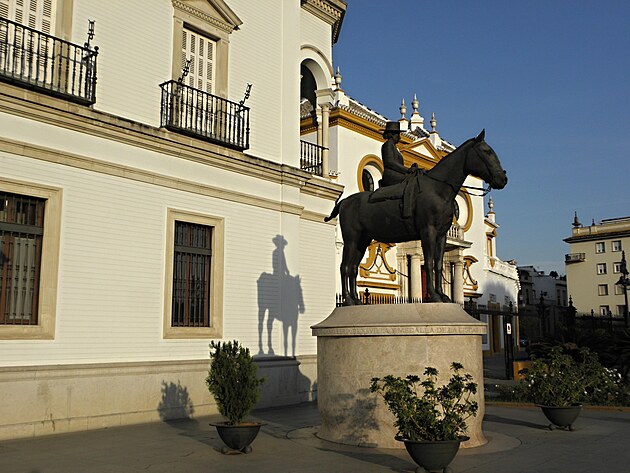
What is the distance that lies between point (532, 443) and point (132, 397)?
25.8 ft

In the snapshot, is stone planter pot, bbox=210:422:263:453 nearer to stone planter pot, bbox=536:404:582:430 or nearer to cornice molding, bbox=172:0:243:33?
stone planter pot, bbox=536:404:582:430

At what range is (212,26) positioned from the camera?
54.5 feet

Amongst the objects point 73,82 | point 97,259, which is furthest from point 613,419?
point 73,82

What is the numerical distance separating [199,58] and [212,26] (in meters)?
0.92

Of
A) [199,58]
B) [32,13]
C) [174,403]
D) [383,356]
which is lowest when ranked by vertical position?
[174,403]

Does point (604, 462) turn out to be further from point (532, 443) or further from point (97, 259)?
point (97, 259)

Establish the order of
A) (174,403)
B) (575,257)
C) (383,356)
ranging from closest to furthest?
(383,356)
(174,403)
(575,257)

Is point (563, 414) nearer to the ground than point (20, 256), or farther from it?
nearer to the ground

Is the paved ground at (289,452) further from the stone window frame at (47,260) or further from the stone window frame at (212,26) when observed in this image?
the stone window frame at (212,26)

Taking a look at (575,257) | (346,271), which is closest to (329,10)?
(346,271)

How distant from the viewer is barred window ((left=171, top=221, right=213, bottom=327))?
15.2 meters

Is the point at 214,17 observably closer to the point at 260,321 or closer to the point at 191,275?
the point at 191,275

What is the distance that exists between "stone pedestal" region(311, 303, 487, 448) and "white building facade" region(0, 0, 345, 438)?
500 cm

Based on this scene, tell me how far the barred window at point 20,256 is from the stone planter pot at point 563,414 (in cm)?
982
